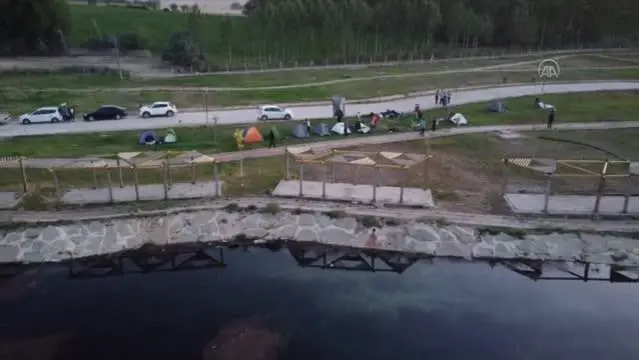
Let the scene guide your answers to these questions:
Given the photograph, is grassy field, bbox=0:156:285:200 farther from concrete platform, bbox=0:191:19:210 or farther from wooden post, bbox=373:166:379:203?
wooden post, bbox=373:166:379:203

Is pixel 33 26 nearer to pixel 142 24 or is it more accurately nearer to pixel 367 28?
pixel 142 24

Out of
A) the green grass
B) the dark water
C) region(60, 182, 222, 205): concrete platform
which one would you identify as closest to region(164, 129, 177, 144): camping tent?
region(60, 182, 222, 205): concrete platform

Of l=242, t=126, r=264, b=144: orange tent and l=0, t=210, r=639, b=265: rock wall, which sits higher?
l=242, t=126, r=264, b=144: orange tent

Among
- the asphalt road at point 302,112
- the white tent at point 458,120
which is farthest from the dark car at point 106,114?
the white tent at point 458,120

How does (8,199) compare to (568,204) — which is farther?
(568,204)

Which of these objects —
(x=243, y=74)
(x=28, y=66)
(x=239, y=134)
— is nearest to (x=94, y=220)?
(x=239, y=134)

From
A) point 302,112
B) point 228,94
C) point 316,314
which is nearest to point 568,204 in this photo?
point 316,314
